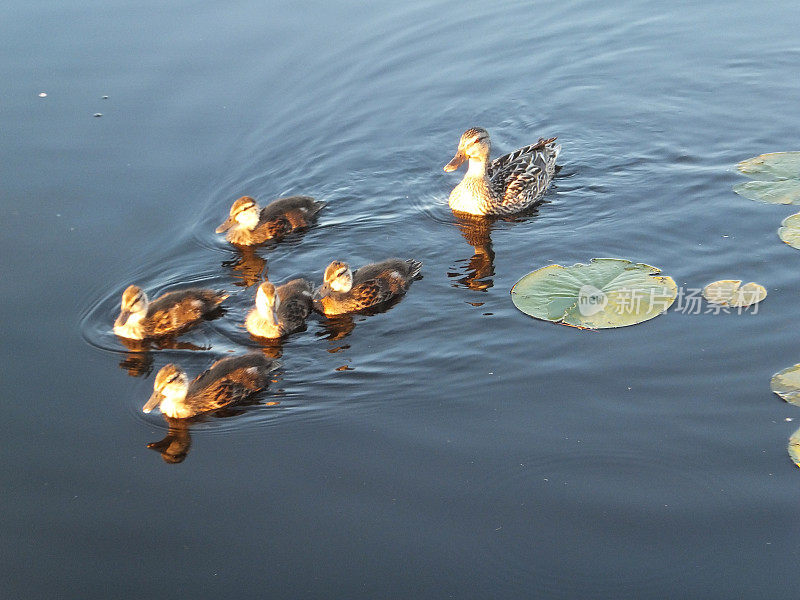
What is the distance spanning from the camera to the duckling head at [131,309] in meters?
7.44

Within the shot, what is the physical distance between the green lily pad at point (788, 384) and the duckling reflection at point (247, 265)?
4.23 m

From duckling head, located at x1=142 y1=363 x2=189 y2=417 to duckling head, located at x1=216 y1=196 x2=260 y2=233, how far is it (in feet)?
7.98

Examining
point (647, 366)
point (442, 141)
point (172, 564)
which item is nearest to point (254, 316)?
point (172, 564)

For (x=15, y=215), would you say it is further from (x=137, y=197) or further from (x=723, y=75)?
(x=723, y=75)

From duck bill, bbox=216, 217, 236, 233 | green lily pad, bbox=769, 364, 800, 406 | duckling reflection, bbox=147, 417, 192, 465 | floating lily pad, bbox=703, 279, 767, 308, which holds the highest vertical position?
duck bill, bbox=216, 217, 236, 233

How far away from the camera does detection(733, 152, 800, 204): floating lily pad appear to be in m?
8.77

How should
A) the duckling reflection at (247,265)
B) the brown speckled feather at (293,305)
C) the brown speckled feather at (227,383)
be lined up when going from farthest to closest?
the duckling reflection at (247,265) < the brown speckled feather at (293,305) < the brown speckled feather at (227,383)

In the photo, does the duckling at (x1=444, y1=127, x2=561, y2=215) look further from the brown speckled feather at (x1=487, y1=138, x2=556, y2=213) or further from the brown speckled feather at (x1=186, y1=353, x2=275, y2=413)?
the brown speckled feather at (x1=186, y1=353, x2=275, y2=413)

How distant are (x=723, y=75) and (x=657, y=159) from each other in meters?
2.20

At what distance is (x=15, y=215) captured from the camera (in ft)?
29.3

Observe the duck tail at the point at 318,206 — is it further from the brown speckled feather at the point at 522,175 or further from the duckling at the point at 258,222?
the brown speckled feather at the point at 522,175

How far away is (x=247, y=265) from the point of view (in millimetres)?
8656

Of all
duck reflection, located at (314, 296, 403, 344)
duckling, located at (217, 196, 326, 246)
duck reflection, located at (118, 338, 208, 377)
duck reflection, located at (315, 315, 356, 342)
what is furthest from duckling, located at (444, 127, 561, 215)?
duck reflection, located at (118, 338, 208, 377)

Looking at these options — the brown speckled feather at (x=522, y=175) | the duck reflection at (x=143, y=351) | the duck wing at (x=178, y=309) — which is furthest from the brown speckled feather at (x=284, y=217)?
the brown speckled feather at (x=522, y=175)
